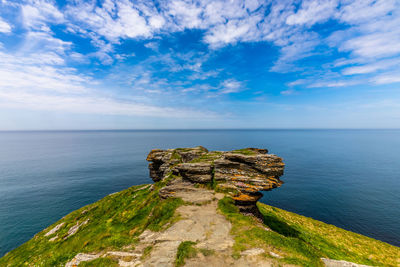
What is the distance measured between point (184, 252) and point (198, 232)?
13.1 ft

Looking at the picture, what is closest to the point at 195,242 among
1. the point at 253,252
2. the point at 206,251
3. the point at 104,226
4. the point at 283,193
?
the point at 206,251

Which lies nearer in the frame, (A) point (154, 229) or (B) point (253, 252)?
(B) point (253, 252)

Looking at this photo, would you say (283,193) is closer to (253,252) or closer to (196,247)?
(253,252)

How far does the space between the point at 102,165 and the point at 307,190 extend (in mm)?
116513

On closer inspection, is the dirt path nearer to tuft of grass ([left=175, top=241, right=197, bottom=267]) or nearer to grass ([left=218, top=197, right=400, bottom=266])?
tuft of grass ([left=175, top=241, right=197, bottom=267])

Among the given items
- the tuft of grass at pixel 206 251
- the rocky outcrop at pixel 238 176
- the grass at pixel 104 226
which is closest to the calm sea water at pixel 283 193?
the grass at pixel 104 226

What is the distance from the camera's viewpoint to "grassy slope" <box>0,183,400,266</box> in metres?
12.8

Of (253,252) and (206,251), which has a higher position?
(253,252)

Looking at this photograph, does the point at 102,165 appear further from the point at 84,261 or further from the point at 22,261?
the point at 84,261

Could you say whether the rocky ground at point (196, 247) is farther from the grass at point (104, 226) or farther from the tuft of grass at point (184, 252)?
the grass at point (104, 226)

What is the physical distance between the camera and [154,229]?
16.6m

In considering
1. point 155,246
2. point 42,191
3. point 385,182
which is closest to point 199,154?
point 155,246

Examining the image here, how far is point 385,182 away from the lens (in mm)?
71562

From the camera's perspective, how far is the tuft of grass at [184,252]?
10555 mm
